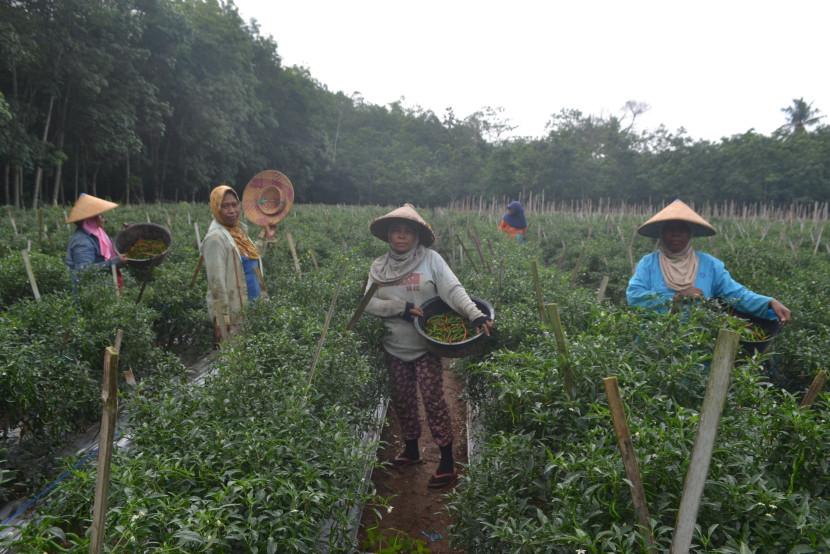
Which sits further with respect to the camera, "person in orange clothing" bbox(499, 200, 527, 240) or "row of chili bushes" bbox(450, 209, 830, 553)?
"person in orange clothing" bbox(499, 200, 527, 240)

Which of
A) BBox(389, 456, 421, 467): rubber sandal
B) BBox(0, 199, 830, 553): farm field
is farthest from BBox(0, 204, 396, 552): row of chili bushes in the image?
BBox(389, 456, 421, 467): rubber sandal

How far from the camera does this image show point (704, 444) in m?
1.34

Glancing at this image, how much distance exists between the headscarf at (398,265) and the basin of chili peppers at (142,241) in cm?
385

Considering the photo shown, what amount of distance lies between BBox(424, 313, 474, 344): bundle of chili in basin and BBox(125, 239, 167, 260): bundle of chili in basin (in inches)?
177

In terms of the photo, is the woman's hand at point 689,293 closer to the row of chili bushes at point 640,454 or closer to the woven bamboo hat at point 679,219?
the row of chili bushes at point 640,454

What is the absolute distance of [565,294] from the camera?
15.0 feet

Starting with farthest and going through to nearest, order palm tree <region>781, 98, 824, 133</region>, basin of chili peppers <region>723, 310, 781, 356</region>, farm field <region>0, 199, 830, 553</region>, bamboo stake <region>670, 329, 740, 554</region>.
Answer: palm tree <region>781, 98, 824, 133</region> < basin of chili peppers <region>723, 310, 781, 356</region> < farm field <region>0, 199, 830, 553</region> < bamboo stake <region>670, 329, 740, 554</region>

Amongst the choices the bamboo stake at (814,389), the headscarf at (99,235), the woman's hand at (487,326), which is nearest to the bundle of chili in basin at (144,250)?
the headscarf at (99,235)

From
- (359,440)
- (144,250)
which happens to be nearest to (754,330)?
(359,440)

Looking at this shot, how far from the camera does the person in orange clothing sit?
1157cm

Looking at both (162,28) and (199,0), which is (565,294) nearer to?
(162,28)

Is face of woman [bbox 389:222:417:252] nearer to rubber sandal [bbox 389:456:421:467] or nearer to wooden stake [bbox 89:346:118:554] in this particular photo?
rubber sandal [bbox 389:456:421:467]

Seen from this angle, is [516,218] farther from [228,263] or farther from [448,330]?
[228,263]

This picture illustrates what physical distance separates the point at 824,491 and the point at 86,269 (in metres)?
5.81
